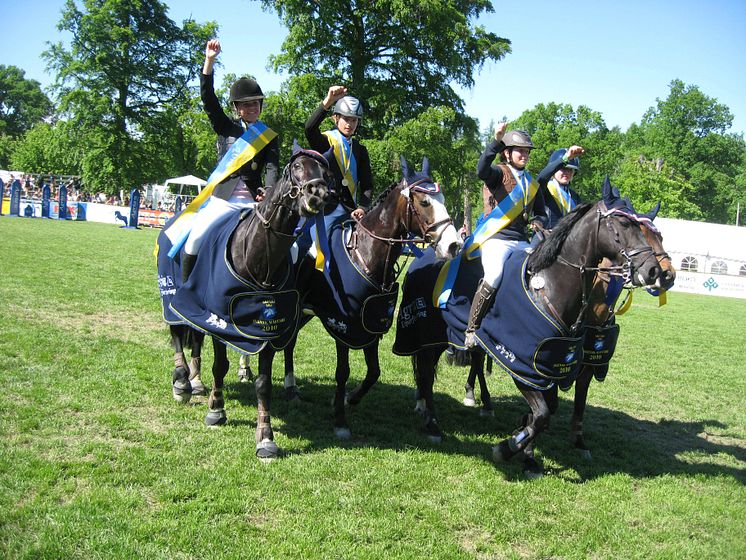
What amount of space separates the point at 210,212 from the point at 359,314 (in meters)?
2.10

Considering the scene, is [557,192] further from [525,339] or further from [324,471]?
[324,471]

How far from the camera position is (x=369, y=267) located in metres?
6.61

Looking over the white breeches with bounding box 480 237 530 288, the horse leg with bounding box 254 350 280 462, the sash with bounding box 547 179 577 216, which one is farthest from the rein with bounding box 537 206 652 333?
the horse leg with bounding box 254 350 280 462

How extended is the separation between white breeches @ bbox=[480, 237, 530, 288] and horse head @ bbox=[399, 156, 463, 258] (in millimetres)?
752

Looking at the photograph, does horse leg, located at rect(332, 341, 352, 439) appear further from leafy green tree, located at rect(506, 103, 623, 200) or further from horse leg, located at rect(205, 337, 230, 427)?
leafy green tree, located at rect(506, 103, 623, 200)

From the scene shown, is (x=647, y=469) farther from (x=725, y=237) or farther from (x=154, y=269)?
Result: (x=725, y=237)

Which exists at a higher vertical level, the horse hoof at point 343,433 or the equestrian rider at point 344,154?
the equestrian rider at point 344,154

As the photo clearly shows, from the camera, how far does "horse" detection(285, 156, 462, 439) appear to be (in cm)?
622

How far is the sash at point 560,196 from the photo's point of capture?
800 cm

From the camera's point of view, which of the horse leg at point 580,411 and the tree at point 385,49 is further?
the tree at point 385,49

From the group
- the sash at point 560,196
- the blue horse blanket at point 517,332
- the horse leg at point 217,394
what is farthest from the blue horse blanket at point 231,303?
the sash at point 560,196

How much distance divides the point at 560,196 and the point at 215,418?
5365mm

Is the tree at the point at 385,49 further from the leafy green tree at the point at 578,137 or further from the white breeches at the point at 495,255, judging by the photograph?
the leafy green tree at the point at 578,137

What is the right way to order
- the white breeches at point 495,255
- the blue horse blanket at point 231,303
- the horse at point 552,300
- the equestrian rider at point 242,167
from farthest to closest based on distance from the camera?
the equestrian rider at point 242,167, the white breeches at point 495,255, the blue horse blanket at point 231,303, the horse at point 552,300
